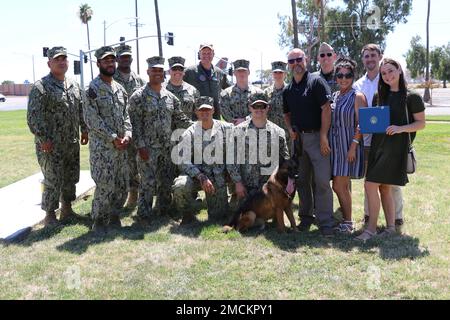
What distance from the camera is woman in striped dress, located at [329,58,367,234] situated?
5.37 metres

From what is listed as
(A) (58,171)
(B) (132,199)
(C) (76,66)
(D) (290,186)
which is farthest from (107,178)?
(C) (76,66)

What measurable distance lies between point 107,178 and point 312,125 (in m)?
2.61

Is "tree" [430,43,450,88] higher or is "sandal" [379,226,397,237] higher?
"tree" [430,43,450,88]

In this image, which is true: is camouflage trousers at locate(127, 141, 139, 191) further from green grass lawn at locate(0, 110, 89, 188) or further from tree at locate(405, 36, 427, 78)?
tree at locate(405, 36, 427, 78)

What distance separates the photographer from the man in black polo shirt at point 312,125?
216 inches

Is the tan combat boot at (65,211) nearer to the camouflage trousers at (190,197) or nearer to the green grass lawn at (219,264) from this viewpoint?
the green grass lawn at (219,264)

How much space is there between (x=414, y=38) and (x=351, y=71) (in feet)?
224

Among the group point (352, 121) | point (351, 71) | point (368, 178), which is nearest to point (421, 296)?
point (368, 178)

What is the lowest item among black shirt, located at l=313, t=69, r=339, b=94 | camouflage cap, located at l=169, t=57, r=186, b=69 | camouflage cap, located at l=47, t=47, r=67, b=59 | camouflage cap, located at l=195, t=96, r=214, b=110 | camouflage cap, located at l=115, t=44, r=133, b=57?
camouflage cap, located at l=195, t=96, r=214, b=110

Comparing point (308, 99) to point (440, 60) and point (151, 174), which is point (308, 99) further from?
point (440, 60)

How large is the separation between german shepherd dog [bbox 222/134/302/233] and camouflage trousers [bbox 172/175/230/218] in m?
0.56

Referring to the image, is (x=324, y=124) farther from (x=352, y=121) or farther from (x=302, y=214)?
(x=302, y=214)

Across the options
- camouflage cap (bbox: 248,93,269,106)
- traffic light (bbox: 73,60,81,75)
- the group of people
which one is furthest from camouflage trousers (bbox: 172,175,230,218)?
traffic light (bbox: 73,60,81,75)
